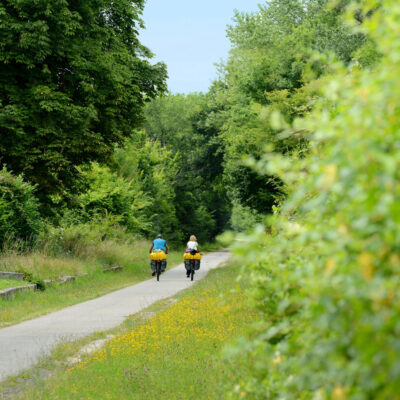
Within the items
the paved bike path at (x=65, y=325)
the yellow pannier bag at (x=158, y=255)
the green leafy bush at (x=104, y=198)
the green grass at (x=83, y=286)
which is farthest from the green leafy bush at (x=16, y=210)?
the green leafy bush at (x=104, y=198)

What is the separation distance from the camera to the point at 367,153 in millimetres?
1911

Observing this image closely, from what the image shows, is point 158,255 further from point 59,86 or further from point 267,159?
point 267,159

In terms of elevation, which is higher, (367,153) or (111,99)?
(111,99)

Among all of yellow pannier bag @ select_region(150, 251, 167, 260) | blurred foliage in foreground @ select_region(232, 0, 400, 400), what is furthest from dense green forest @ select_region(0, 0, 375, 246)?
blurred foliage in foreground @ select_region(232, 0, 400, 400)

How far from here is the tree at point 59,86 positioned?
781 inches

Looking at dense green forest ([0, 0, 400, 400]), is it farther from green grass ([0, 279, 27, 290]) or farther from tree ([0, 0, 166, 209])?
green grass ([0, 279, 27, 290])

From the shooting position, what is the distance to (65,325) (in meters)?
11.4

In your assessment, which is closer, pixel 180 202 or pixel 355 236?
pixel 355 236

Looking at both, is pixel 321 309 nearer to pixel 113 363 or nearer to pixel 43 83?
pixel 113 363

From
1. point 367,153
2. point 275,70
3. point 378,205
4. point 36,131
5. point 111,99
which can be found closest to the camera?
point 378,205

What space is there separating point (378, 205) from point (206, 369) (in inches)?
228

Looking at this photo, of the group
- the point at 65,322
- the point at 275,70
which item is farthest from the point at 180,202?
the point at 65,322

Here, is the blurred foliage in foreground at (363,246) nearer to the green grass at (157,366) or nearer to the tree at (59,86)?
the green grass at (157,366)

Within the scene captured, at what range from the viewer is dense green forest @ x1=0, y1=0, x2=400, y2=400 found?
1.92m
